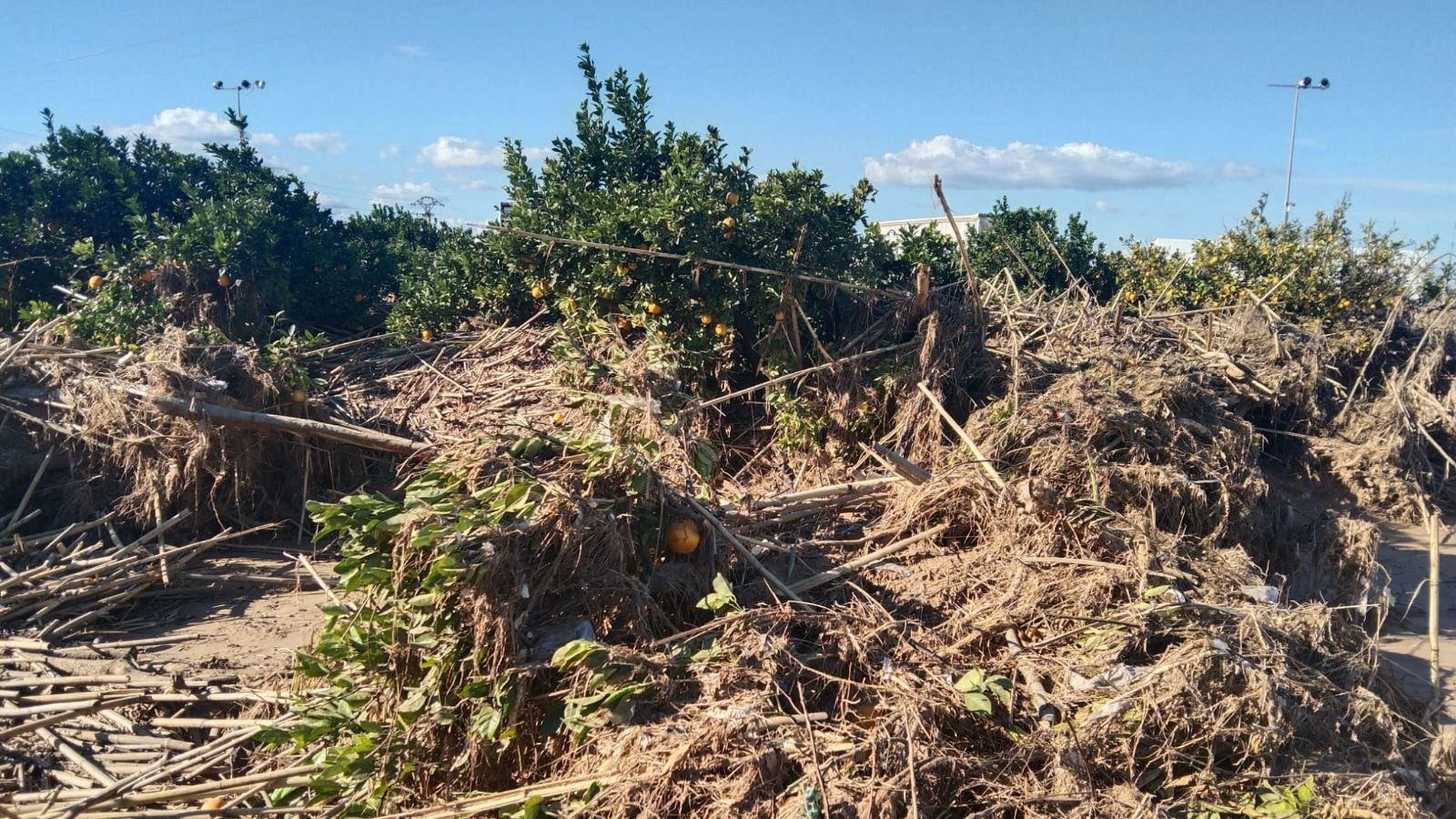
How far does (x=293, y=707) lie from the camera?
3654 mm

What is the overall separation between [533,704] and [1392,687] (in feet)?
12.1

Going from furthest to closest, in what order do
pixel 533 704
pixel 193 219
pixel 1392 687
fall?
pixel 193 219, pixel 1392 687, pixel 533 704

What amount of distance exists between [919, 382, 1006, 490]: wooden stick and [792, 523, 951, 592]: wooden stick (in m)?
0.39

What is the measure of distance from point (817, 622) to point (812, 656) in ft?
0.68

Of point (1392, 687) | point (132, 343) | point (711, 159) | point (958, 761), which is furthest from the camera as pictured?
point (711, 159)

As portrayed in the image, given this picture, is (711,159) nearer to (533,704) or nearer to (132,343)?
(132,343)

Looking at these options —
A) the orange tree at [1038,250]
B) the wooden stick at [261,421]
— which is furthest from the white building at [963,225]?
the wooden stick at [261,421]

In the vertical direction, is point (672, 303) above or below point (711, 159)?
below

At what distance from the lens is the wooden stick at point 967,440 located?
203 inches

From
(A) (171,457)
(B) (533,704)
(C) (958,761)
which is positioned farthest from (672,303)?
(C) (958,761)

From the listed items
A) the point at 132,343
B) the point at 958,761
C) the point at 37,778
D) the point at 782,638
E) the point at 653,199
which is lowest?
the point at 37,778

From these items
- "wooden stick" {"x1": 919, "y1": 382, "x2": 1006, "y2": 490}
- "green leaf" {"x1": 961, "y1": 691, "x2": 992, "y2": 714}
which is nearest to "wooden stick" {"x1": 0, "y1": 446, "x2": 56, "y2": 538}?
"green leaf" {"x1": 961, "y1": 691, "x2": 992, "y2": 714}

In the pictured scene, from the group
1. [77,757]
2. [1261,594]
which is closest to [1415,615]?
[1261,594]

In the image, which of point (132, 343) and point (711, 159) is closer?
point (132, 343)
